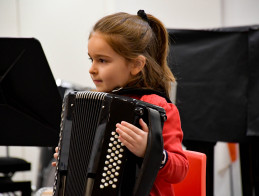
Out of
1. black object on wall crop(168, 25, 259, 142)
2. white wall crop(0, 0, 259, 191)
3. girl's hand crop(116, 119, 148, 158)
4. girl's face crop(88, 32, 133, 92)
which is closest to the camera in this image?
girl's hand crop(116, 119, 148, 158)

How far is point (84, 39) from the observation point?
4336 millimetres

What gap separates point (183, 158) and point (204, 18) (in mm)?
2956

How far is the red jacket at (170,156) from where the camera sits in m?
1.30

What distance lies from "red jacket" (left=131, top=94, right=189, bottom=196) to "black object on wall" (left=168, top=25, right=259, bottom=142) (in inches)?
51.7

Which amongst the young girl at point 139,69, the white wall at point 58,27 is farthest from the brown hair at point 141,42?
the white wall at point 58,27

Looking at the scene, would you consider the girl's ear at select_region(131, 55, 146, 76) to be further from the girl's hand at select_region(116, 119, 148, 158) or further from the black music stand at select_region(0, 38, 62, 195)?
the black music stand at select_region(0, 38, 62, 195)

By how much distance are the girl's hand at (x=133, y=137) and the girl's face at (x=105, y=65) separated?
25 cm

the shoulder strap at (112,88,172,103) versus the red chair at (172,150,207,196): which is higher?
the shoulder strap at (112,88,172,103)

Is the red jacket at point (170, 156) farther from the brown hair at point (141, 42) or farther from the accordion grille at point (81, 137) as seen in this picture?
Answer: the accordion grille at point (81, 137)

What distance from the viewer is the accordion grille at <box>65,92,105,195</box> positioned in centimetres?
127

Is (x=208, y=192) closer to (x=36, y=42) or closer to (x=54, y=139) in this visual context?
(x=54, y=139)

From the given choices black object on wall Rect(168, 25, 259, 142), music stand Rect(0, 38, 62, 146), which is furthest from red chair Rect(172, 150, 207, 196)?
black object on wall Rect(168, 25, 259, 142)

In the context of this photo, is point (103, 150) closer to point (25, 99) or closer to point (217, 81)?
point (25, 99)

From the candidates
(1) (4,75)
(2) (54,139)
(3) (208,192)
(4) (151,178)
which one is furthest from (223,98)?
(4) (151,178)
